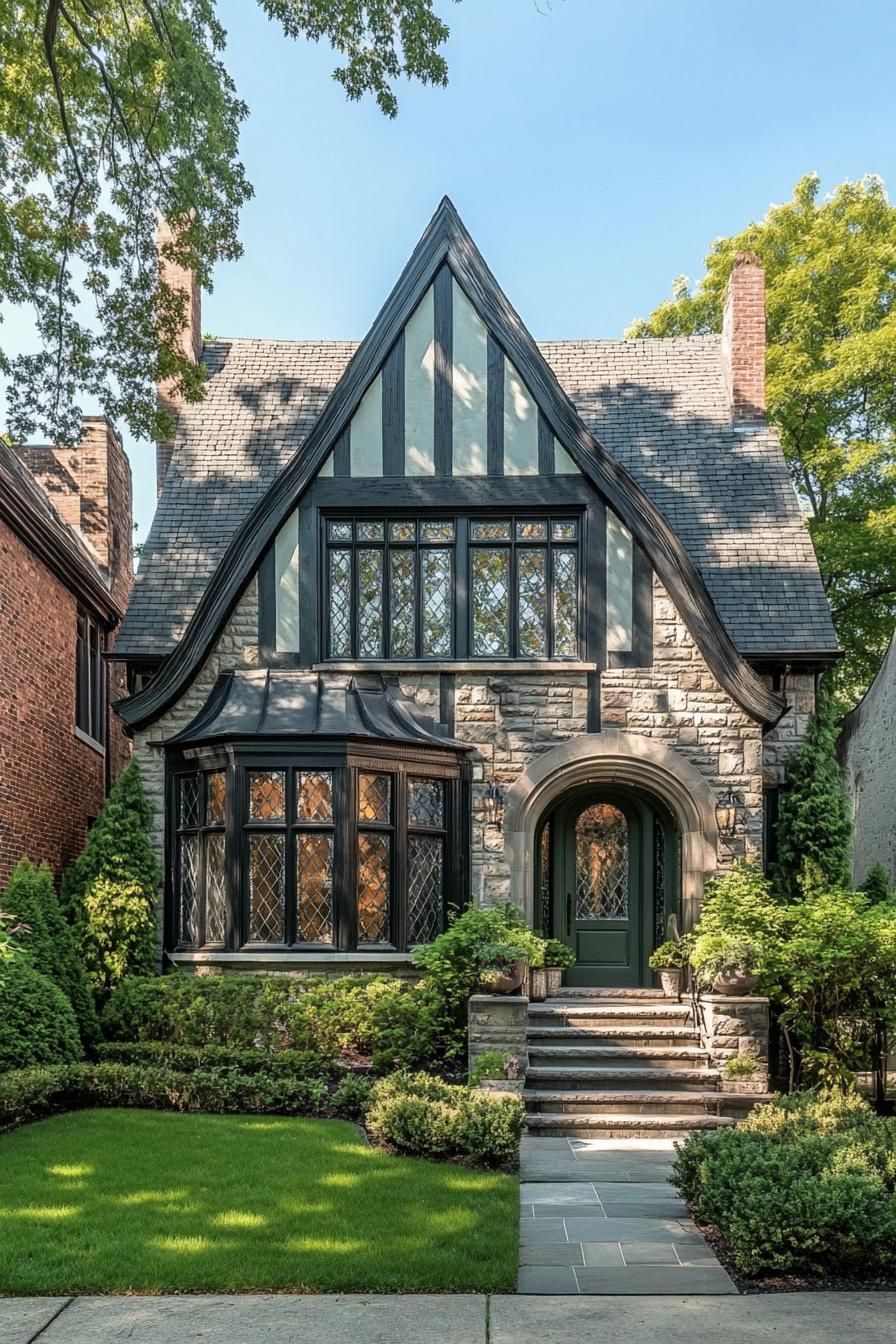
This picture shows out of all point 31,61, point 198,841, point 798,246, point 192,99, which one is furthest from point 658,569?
point 798,246

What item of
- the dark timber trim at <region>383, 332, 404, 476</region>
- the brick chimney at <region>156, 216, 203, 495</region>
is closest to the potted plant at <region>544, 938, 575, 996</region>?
the dark timber trim at <region>383, 332, 404, 476</region>

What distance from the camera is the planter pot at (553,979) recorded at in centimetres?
1191

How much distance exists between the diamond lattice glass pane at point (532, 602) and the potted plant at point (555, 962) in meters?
3.15

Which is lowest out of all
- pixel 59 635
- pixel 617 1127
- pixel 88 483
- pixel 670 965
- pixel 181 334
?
pixel 617 1127

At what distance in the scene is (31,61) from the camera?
11406 mm

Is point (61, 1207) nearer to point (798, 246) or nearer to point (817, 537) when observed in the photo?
point (817, 537)

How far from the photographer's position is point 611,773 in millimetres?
12195

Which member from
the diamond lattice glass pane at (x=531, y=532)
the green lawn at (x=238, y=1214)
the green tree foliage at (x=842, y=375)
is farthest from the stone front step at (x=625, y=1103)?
the green tree foliage at (x=842, y=375)

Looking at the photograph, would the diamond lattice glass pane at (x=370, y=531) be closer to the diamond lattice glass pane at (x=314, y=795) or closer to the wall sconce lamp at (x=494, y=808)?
the diamond lattice glass pane at (x=314, y=795)

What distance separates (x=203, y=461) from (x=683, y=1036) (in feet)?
31.4

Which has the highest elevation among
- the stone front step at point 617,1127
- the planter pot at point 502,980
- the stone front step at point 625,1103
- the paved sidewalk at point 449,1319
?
the planter pot at point 502,980

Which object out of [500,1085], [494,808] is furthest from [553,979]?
[500,1085]

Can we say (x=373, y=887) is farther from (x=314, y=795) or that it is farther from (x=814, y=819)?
(x=814, y=819)

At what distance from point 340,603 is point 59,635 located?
4.47 m
